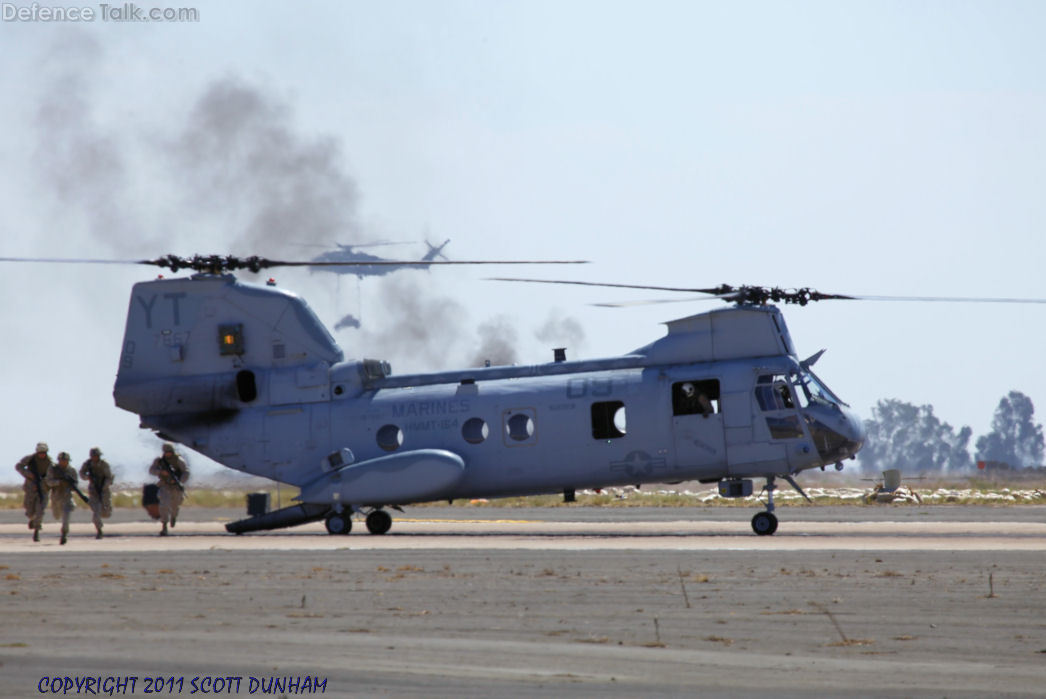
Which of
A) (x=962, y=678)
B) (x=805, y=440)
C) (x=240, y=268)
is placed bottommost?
(x=962, y=678)

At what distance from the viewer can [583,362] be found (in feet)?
90.8

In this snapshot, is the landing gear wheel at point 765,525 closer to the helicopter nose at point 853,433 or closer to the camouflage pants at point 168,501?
the helicopter nose at point 853,433

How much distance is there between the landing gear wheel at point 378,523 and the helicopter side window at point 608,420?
4748 mm

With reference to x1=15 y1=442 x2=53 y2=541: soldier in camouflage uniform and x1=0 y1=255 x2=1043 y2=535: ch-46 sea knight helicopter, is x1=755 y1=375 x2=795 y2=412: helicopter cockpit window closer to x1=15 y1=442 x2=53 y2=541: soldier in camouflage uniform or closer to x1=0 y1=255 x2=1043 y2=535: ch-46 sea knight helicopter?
x1=0 y1=255 x2=1043 y2=535: ch-46 sea knight helicopter

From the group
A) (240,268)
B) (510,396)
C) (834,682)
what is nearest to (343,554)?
(510,396)

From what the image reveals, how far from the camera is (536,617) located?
45.0ft

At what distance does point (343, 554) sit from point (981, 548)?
10020mm

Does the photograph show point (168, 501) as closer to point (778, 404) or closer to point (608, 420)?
point (608, 420)

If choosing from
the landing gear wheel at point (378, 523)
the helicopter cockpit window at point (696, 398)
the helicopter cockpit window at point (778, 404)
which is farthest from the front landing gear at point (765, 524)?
the landing gear wheel at point (378, 523)

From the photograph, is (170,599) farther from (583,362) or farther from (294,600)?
(583,362)

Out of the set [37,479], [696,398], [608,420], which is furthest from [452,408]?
[37,479]

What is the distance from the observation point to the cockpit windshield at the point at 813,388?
2623cm

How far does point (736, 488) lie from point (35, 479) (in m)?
13.7

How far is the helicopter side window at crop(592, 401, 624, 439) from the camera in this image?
87.6 feet
